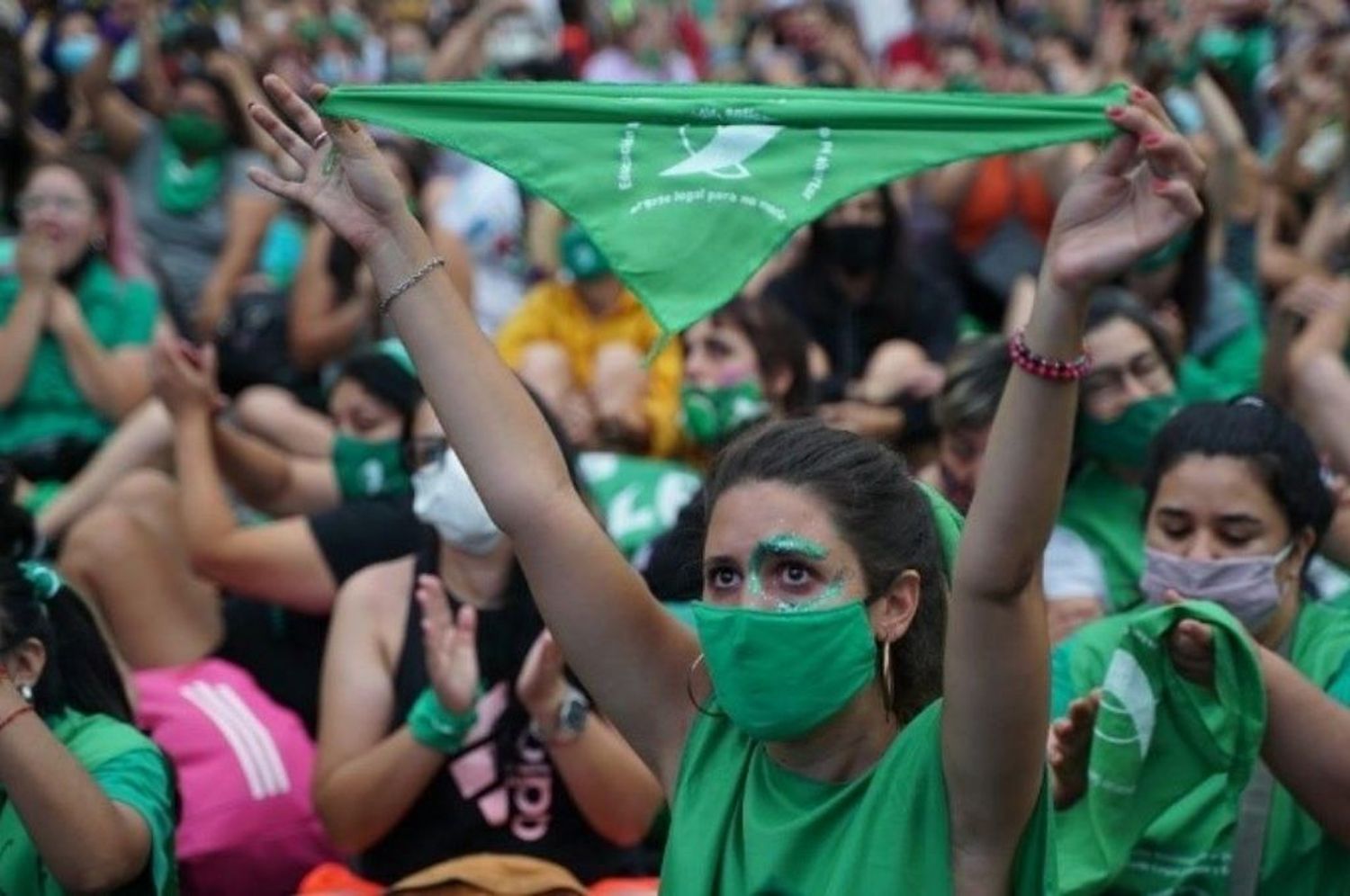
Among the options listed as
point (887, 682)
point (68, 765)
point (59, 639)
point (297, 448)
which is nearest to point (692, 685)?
point (887, 682)

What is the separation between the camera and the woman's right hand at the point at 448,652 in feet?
13.3

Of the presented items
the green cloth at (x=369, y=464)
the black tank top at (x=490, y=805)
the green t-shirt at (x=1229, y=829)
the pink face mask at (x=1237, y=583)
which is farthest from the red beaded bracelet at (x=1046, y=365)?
the green cloth at (x=369, y=464)

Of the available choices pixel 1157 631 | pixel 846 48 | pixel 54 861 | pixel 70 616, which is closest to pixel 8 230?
pixel 846 48

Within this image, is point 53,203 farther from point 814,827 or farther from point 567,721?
point 814,827

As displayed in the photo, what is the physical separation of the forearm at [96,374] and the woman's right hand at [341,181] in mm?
4261

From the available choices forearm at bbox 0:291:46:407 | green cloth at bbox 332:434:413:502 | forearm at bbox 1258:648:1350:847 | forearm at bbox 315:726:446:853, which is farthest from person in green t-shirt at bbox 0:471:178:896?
forearm at bbox 0:291:46:407

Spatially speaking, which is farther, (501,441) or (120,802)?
(120,802)

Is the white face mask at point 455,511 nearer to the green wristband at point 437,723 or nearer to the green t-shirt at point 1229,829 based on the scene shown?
the green wristband at point 437,723

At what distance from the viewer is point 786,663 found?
2695mm

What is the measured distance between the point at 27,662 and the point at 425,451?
1285 millimetres

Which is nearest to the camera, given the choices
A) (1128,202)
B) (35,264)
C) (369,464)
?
(1128,202)

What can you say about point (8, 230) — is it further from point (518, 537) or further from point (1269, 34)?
point (518, 537)

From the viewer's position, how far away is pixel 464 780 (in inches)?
172

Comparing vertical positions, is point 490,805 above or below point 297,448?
below
